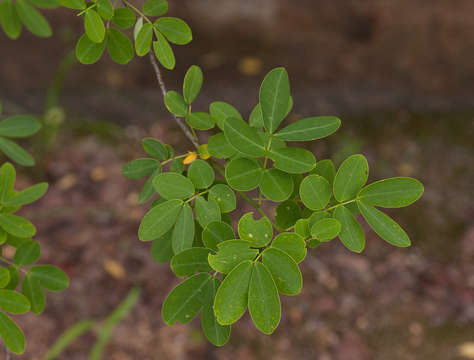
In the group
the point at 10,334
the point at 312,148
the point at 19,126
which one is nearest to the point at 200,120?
the point at 19,126

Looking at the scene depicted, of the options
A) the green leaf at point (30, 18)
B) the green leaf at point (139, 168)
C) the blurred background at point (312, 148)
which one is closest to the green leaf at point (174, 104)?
the green leaf at point (139, 168)

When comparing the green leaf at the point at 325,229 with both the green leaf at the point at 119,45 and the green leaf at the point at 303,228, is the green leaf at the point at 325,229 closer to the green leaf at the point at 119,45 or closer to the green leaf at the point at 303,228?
the green leaf at the point at 303,228

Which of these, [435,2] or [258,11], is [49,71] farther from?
[435,2]

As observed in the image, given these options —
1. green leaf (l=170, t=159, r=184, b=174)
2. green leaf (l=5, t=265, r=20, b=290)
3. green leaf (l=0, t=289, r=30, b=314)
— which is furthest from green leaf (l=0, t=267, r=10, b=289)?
green leaf (l=170, t=159, r=184, b=174)

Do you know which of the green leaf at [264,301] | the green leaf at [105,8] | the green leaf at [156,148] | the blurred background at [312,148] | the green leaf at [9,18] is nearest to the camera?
the green leaf at [264,301]

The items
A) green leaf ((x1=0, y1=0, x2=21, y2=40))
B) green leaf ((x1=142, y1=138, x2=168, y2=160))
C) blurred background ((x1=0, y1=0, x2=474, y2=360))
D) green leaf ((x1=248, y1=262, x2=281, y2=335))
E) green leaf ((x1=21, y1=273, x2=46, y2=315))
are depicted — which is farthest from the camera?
blurred background ((x1=0, y1=0, x2=474, y2=360))

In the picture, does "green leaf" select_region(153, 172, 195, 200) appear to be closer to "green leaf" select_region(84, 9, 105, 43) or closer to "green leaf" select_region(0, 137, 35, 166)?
"green leaf" select_region(84, 9, 105, 43)
